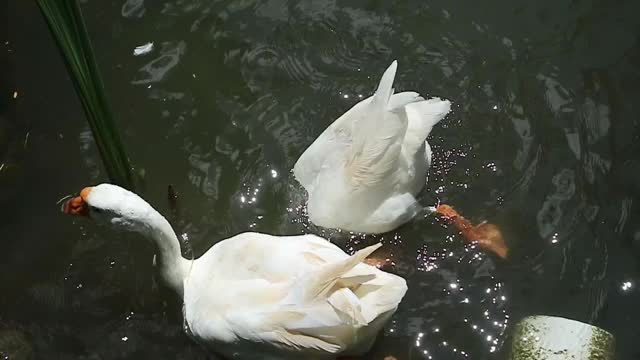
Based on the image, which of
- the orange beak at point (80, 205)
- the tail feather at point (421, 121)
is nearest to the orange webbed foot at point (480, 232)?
the tail feather at point (421, 121)

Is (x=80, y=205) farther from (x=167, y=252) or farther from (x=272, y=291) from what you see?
(x=272, y=291)

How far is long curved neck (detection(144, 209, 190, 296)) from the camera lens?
2574 mm

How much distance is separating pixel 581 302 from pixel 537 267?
199 mm

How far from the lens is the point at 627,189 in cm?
320

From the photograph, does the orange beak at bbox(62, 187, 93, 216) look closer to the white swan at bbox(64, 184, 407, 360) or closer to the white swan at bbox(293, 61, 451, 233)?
the white swan at bbox(64, 184, 407, 360)

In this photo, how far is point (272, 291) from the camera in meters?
2.61

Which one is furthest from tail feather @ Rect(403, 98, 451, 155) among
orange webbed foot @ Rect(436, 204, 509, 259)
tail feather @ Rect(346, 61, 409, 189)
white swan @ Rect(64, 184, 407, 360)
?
white swan @ Rect(64, 184, 407, 360)

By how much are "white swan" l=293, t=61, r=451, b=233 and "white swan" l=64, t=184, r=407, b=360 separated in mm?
220

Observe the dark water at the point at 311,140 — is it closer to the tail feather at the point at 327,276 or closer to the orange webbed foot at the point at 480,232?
the orange webbed foot at the point at 480,232

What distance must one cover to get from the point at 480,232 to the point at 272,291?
36.1 inches

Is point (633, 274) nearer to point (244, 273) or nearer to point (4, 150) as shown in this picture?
point (244, 273)

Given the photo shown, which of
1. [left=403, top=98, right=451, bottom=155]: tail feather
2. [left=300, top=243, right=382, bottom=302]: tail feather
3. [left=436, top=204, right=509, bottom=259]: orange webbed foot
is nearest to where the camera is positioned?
[left=300, top=243, right=382, bottom=302]: tail feather

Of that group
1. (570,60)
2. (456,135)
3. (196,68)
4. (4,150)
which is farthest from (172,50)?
(570,60)

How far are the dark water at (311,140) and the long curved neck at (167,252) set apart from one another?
0.28 metres
